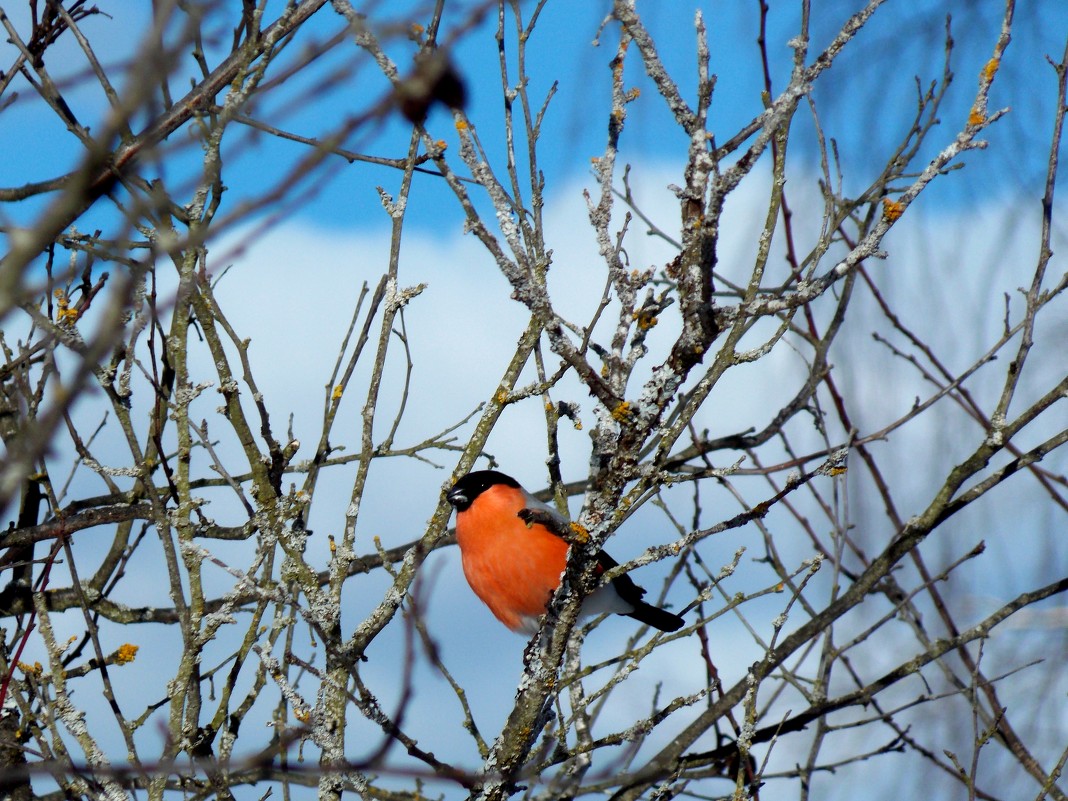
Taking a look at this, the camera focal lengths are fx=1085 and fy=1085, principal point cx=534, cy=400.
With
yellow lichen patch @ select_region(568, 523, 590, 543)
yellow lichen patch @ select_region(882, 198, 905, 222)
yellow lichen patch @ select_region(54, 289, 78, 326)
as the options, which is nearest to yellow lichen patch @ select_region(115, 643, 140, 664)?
yellow lichen patch @ select_region(54, 289, 78, 326)

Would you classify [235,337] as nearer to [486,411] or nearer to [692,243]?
[486,411]

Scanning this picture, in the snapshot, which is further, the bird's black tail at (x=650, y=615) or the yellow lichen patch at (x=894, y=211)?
the bird's black tail at (x=650, y=615)

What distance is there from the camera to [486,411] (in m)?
2.95

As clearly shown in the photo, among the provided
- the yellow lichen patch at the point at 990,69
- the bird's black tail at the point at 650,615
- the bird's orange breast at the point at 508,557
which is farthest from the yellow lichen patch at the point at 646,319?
the bird's black tail at the point at 650,615

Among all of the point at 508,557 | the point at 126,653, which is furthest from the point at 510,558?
the point at 126,653

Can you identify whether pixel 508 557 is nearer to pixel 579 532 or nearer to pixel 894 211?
pixel 579 532

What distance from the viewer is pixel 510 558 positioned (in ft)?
14.1

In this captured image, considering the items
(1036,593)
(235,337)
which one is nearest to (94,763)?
(235,337)

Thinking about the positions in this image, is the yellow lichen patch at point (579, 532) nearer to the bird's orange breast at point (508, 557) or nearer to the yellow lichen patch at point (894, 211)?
the yellow lichen patch at point (894, 211)

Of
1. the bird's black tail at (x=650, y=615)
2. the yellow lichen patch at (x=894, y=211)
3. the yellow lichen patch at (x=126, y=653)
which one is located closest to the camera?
the yellow lichen patch at (x=894, y=211)

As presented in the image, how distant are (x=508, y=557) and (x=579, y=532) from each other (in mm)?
2267

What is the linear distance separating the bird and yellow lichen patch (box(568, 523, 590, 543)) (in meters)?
2.03

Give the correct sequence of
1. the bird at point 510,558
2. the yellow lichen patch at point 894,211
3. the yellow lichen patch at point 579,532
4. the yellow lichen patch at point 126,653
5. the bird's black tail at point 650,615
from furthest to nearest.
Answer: the bird's black tail at point 650,615 → the bird at point 510,558 → the yellow lichen patch at point 126,653 → the yellow lichen patch at point 579,532 → the yellow lichen patch at point 894,211

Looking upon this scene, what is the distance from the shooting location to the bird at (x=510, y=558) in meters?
4.25
